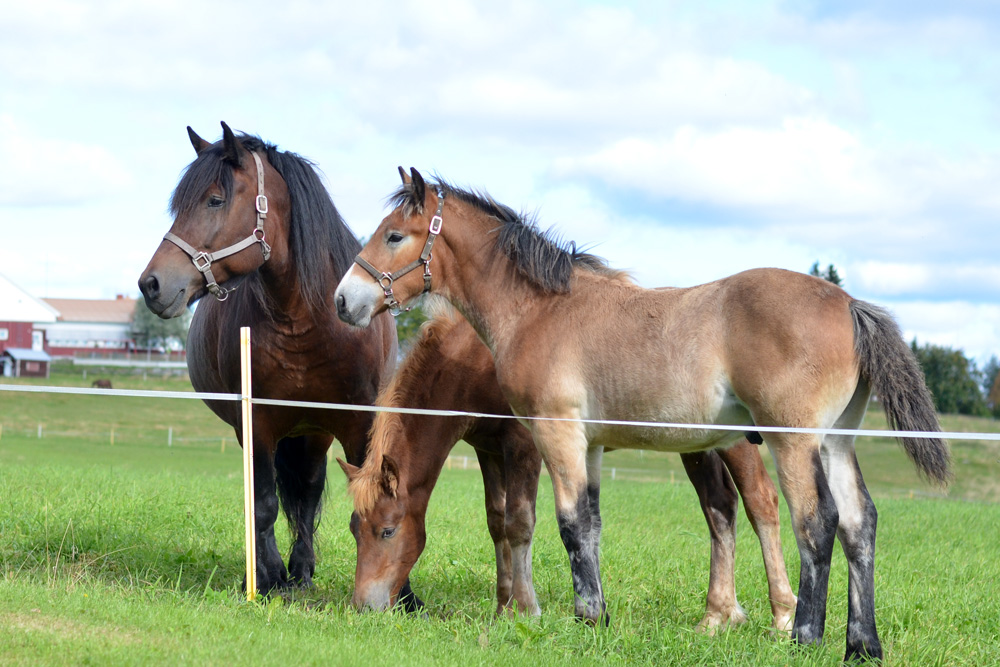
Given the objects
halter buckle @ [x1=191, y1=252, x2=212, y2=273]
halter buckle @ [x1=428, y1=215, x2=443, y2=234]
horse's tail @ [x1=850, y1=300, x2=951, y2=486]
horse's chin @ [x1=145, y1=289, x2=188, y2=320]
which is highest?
halter buckle @ [x1=428, y1=215, x2=443, y2=234]

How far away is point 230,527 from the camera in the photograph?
8094 mm

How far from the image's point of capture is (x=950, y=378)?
58969 mm

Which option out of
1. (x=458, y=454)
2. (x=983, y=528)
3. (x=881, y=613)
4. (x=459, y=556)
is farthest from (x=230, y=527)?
(x=458, y=454)

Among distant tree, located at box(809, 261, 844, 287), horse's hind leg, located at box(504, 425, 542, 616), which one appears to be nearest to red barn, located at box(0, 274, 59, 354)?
distant tree, located at box(809, 261, 844, 287)

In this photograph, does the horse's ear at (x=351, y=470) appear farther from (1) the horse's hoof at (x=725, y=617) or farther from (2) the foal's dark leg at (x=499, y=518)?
(1) the horse's hoof at (x=725, y=617)

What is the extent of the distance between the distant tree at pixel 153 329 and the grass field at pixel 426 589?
8139 centimetres

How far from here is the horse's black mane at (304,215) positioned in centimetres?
589

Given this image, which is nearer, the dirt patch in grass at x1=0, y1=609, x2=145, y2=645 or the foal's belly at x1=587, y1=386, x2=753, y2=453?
the dirt patch in grass at x1=0, y1=609, x2=145, y2=645

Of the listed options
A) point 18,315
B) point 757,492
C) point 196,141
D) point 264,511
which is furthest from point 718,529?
point 18,315

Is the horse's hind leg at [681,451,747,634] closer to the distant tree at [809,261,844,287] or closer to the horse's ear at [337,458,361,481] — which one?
the horse's ear at [337,458,361,481]

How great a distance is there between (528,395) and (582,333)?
0.49 meters

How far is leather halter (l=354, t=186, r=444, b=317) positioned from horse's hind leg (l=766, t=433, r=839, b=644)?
7.60ft

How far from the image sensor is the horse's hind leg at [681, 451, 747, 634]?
5.91m

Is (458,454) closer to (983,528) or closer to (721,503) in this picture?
(983,528)
